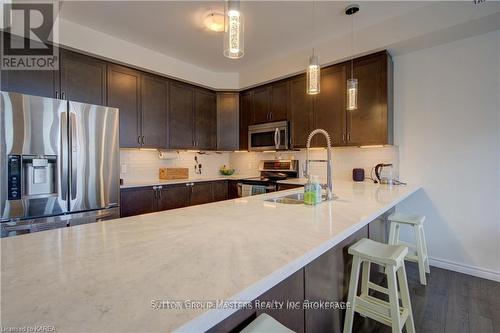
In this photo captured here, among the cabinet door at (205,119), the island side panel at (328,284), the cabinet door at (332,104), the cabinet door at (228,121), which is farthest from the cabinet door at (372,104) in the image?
the cabinet door at (205,119)

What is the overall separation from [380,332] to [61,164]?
296 cm

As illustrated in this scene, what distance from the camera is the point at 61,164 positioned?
7.43 ft

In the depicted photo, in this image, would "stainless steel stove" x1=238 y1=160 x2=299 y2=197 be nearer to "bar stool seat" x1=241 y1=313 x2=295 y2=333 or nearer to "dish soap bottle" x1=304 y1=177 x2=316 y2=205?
"dish soap bottle" x1=304 y1=177 x2=316 y2=205

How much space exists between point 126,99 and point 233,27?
7.96 feet

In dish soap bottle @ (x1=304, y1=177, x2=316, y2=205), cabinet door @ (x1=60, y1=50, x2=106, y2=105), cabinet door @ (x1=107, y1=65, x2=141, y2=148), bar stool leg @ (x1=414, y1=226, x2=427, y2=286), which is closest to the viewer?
dish soap bottle @ (x1=304, y1=177, x2=316, y2=205)

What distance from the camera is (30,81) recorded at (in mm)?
2449

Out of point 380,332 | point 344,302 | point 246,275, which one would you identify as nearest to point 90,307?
point 246,275

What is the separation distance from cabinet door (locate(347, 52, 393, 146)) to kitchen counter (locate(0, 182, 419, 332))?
193 centimetres

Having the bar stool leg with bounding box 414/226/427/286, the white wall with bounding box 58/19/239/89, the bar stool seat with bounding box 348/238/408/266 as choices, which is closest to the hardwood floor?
the bar stool leg with bounding box 414/226/427/286

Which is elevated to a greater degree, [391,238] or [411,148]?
[411,148]

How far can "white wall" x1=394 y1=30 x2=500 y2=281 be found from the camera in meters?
2.42

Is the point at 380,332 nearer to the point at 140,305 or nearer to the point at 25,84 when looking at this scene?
the point at 140,305

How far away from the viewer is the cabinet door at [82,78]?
8.84 feet

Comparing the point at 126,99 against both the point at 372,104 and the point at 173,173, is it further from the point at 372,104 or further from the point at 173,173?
the point at 372,104
